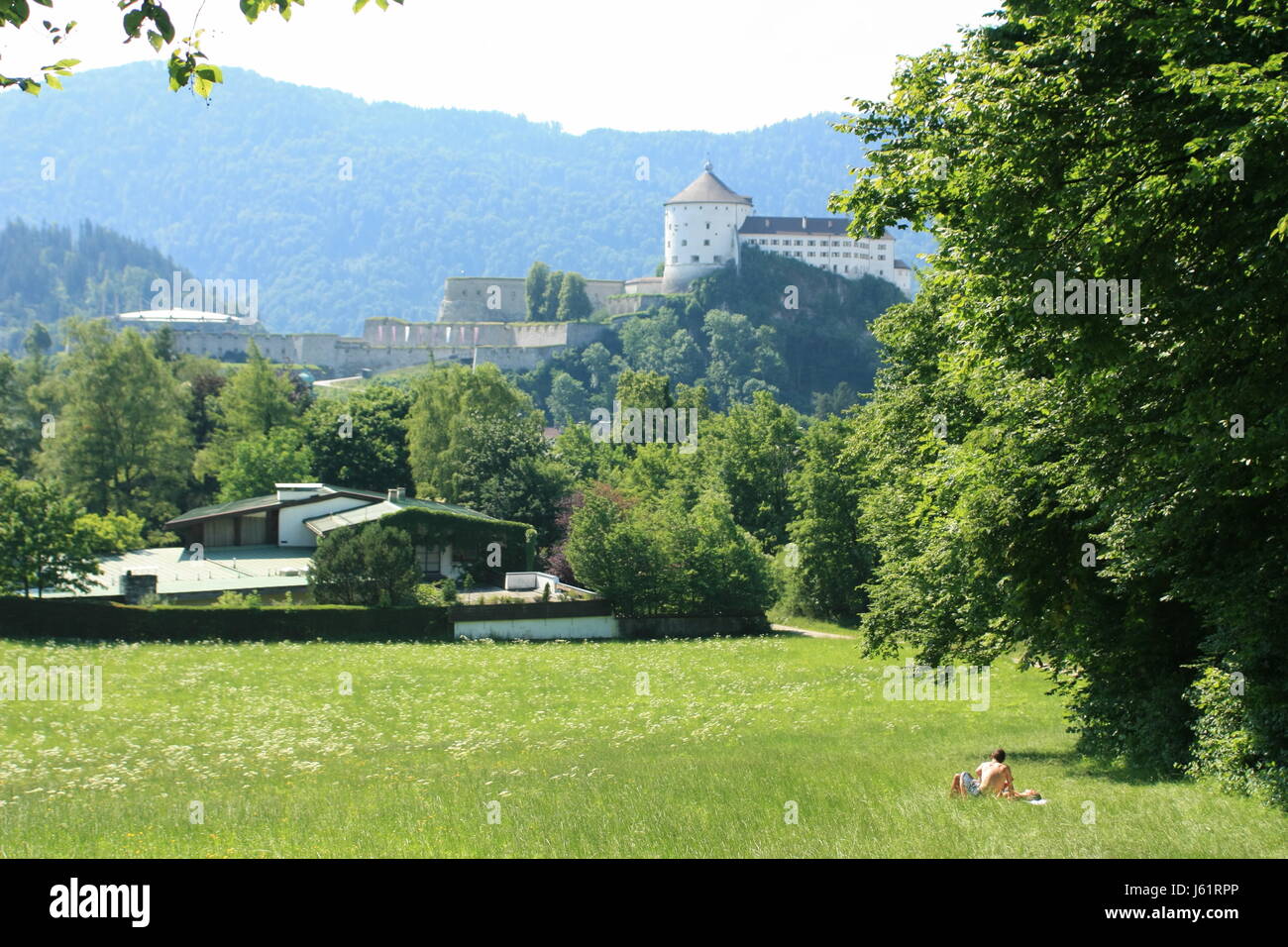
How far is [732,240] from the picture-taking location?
185 meters

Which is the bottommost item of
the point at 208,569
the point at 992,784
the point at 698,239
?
the point at 992,784

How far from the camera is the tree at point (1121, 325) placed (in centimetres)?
1169

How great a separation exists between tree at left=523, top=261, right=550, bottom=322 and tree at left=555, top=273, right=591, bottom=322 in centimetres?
344

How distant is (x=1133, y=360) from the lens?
40.9ft

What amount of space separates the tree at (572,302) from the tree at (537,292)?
11.3 feet

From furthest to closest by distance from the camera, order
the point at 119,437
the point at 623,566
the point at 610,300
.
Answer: the point at 610,300
the point at 119,437
the point at 623,566

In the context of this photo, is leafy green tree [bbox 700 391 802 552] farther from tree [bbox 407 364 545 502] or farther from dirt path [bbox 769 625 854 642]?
dirt path [bbox 769 625 854 642]

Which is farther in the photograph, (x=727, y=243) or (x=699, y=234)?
(x=727, y=243)

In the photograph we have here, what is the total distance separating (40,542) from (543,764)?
28.5m

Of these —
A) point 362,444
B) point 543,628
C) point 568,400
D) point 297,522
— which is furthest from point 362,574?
point 568,400

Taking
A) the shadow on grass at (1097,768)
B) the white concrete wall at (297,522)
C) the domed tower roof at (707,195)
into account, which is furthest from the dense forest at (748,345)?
the shadow on grass at (1097,768)

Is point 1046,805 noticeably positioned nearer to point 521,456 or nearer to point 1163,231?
point 1163,231

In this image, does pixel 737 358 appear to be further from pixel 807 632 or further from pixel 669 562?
pixel 669 562
